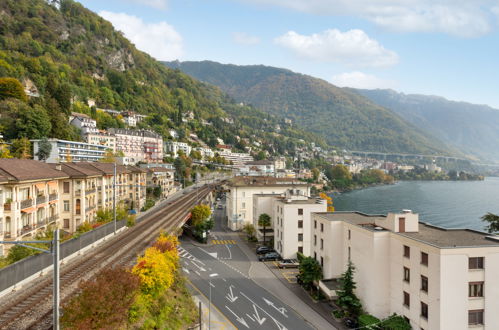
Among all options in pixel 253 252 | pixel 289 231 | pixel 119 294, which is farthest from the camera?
pixel 253 252

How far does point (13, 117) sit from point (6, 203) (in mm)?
61608

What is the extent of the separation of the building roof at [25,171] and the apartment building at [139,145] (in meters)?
86.9

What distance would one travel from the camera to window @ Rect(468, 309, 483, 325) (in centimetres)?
2450

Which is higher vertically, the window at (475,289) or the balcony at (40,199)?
the balcony at (40,199)

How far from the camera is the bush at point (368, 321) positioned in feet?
91.9

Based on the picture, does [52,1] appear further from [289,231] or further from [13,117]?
[289,231]

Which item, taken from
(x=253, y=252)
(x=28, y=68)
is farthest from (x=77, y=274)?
(x=28, y=68)

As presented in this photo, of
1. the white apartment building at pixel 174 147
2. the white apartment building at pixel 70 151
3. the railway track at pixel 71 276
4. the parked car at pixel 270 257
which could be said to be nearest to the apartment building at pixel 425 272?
the parked car at pixel 270 257

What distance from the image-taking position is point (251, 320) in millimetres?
30578

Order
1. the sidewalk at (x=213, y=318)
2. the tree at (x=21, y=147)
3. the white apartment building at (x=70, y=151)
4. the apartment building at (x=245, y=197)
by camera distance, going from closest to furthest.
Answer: the sidewalk at (x=213, y=318) → the apartment building at (x=245, y=197) → the tree at (x=21, y=147) → the white apartment building at (x=70, y=151)

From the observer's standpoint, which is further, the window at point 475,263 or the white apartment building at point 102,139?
the white apartment building at point 102,139

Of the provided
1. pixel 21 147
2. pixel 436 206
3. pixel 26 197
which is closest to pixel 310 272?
pixel 26 197

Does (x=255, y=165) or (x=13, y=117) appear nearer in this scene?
(x=13, y=117)

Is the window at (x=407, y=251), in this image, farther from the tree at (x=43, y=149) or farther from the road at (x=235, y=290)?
the tree at (x=43, y=149)
